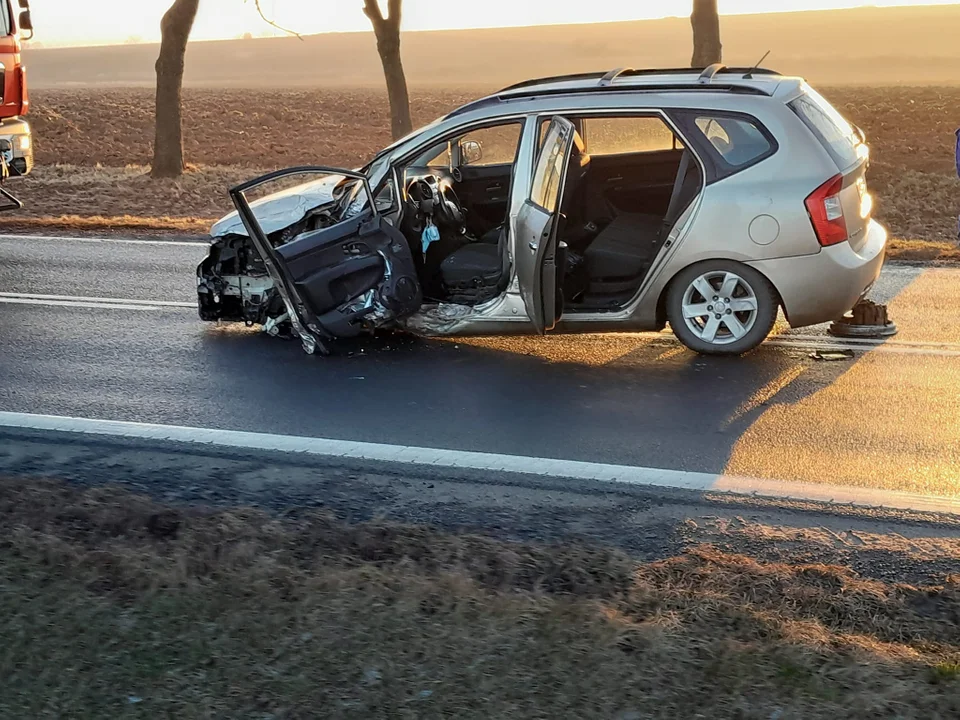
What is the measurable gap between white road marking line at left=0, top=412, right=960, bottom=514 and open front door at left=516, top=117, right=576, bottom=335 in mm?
1671

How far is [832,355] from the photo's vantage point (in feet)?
24.8

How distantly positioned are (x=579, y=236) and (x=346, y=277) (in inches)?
68.8

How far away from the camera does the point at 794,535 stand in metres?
4.80

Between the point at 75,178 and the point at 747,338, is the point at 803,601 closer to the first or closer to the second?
the point at 747,338

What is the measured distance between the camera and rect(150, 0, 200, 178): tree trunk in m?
20.2

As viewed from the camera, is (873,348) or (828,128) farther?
(873,348)

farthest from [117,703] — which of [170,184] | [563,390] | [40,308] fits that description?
[170,184]

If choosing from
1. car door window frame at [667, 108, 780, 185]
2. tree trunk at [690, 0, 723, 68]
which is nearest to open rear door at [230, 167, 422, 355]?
car door window frame at [667, 108, 780, 185]

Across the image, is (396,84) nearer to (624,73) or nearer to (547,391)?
(624,73)

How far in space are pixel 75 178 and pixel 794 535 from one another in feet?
58.9

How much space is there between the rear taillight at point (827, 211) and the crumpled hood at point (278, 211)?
3220mm

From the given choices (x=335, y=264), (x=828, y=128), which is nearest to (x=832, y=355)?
(x=828, y=128)

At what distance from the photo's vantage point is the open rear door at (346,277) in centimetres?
765

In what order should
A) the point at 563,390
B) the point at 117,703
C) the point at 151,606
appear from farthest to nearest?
1. the point at 563,390
2. the point at 151,606
3. the point at 117,703
